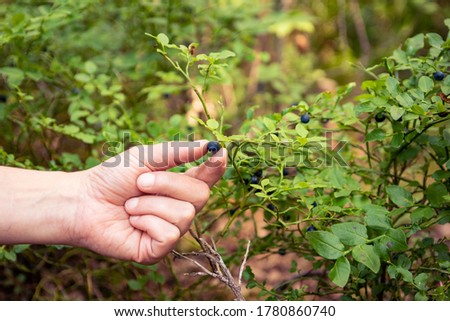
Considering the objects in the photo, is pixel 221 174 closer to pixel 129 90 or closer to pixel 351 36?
pixel 129 90

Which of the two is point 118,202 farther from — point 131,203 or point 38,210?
point 38,210

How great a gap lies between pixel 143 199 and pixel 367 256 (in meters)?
0.49

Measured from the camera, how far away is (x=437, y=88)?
1.29 meters

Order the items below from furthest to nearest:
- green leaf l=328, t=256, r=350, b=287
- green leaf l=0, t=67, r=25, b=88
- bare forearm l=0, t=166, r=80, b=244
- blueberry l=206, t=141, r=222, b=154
Result: green leaf l=0, t=67, r=25, b=88 < bare forearm l=0, t=166, r=80, b=244 < blueberry l=206, t=141, r=222, b=154 < green leaf l=328, t=256, r=350, b=287

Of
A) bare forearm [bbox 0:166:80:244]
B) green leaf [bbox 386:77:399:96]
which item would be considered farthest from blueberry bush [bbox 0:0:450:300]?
bare forearm [bbox 0:166:80:244]

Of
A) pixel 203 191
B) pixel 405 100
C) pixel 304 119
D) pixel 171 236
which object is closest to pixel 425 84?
pixel 405 100

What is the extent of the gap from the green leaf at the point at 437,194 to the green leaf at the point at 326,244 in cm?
26

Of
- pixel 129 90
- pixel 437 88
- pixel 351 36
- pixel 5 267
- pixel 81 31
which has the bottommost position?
pixel 351 36

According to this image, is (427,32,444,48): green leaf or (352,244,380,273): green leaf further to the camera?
(427,32,444,48): green leaf

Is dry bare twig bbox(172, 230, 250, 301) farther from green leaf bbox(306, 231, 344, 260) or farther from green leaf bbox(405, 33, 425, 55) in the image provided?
green leaf bbox(405, 33, 425, 55)

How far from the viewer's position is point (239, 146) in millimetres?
1184

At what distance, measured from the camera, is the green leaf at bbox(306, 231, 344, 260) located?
1.09 meters
